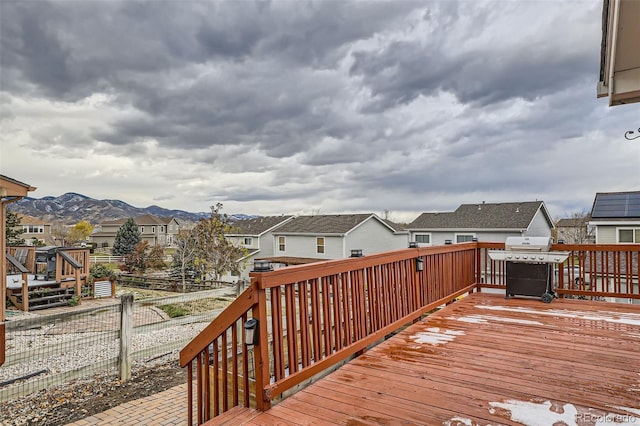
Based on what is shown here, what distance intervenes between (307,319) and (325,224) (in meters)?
19.6

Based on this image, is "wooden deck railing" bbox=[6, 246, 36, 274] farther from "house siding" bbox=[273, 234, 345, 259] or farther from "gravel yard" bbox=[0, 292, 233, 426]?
"house siding" bbox=[273, 234, 345, 259]

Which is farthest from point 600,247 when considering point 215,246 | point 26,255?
point 26,255

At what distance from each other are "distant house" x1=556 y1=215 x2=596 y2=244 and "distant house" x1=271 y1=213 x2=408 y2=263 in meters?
10.3

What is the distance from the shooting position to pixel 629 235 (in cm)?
1240

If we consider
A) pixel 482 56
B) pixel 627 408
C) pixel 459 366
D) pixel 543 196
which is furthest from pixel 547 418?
pixel 543 196

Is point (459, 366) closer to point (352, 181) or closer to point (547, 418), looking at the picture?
point (547, 418)

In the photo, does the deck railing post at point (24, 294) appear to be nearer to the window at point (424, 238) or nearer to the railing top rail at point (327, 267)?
the railing top rail at point (327, 267)

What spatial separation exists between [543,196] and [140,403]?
22.2 m

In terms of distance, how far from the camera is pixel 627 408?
206 centimetres

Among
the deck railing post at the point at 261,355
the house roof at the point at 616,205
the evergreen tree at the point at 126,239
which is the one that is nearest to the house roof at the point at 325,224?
the house roof at the point at 616,205

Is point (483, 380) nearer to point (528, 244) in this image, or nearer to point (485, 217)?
point (528, 244)

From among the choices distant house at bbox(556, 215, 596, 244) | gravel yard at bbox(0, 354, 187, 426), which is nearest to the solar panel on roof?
distant house at bbox(556, 215, 596, 244)

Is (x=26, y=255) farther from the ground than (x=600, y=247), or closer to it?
closer to it
